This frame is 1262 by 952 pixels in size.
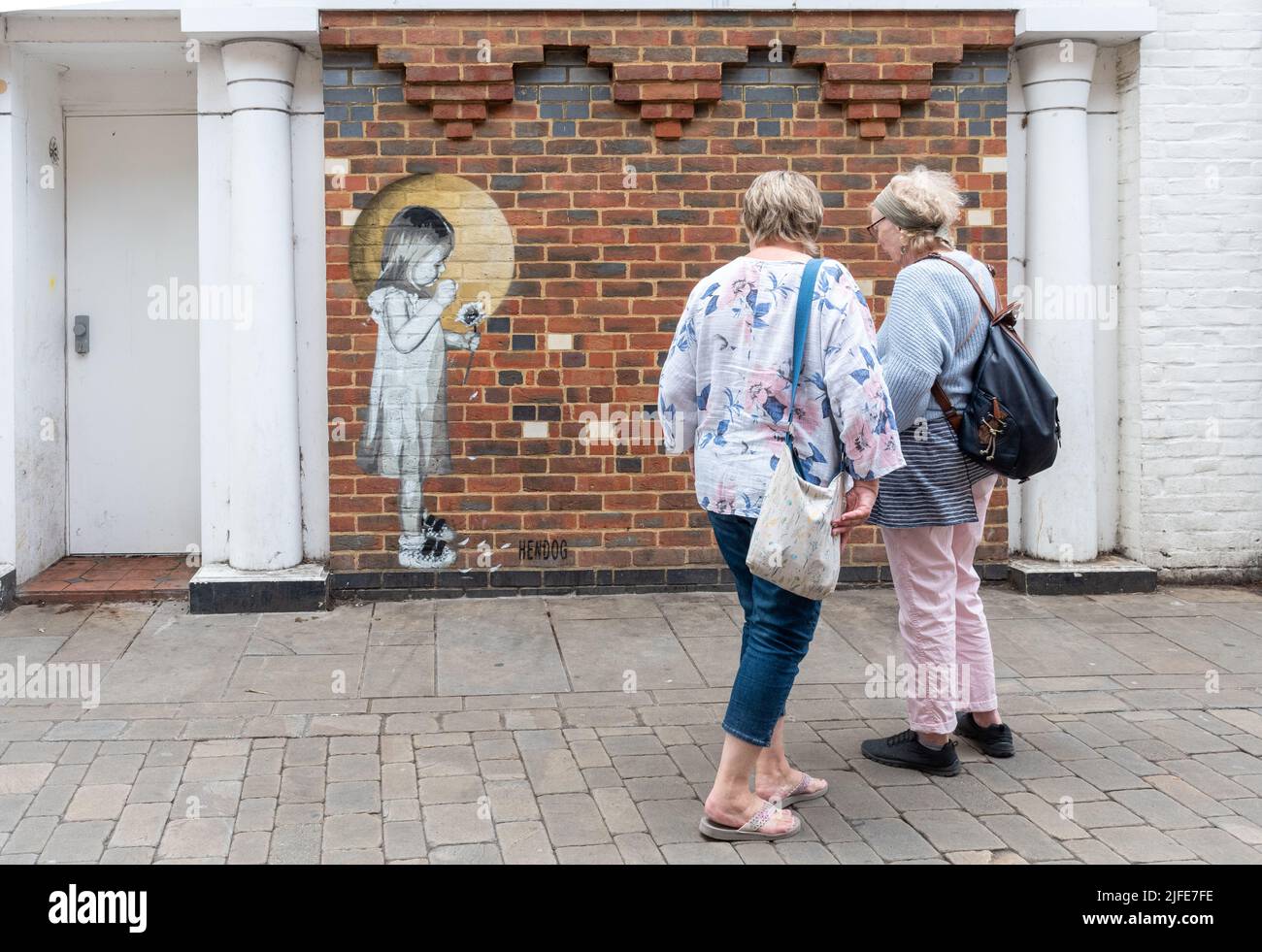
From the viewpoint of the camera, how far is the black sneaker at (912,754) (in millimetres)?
4465

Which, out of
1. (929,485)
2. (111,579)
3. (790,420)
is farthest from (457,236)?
(790,420)

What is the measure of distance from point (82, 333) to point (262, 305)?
4.30 ft

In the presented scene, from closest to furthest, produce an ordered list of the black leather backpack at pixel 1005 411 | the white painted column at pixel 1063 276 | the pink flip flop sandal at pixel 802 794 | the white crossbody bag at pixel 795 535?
the white crossbody bag at pixel 795 535, the pink flip flop sandal at pixel 802 794, the black leather backpack at pixel 1005 411, the white painted column at pixel 1063 276

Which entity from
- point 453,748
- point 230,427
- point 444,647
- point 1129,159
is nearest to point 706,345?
point 453,748

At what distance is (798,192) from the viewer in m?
3.89

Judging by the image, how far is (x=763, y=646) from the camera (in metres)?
3.87

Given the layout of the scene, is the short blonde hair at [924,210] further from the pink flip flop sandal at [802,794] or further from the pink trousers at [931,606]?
the pink flip flop sandal at [802,794]

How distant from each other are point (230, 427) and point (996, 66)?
4177 millimetres

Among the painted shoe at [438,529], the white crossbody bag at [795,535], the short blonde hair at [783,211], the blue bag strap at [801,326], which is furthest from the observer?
the painted shoe at [438,529]

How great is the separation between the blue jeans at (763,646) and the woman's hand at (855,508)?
0.22m

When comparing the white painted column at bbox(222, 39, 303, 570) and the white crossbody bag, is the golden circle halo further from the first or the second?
the white crossbody bag

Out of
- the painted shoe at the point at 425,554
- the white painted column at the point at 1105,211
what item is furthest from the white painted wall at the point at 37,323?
the white painted column at the point at 1105,211

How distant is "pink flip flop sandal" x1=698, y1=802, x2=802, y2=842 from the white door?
14.4ft

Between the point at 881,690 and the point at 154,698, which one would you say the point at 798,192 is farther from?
the point at 154,698
